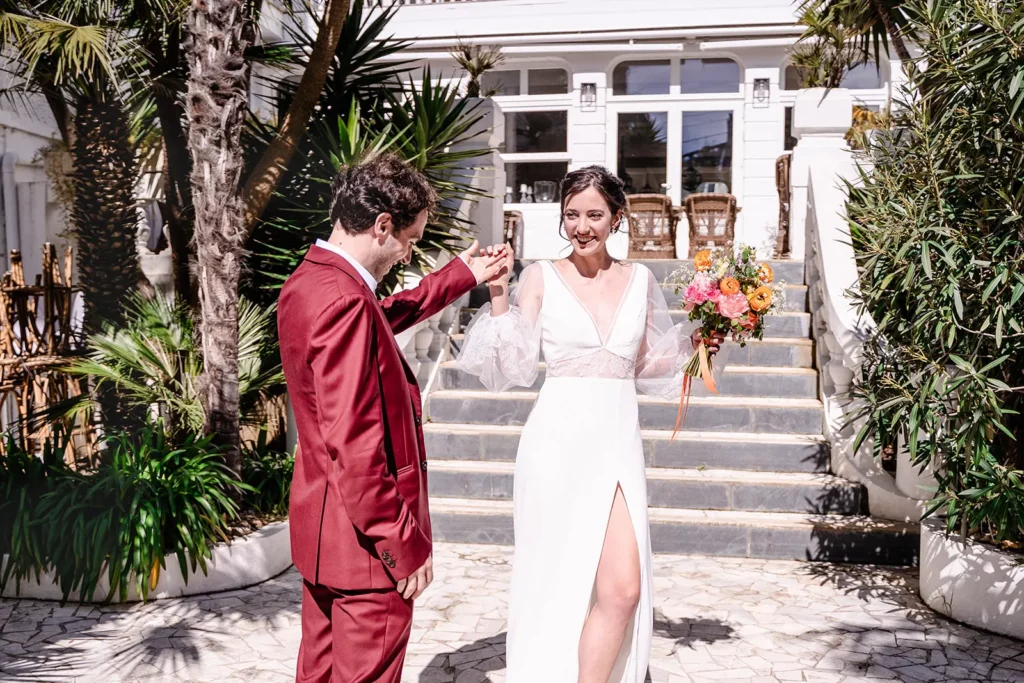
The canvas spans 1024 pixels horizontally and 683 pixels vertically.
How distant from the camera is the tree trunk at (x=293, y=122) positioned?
6.36 meters

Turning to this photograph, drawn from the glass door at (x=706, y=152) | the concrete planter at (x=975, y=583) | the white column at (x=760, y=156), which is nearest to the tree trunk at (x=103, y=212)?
the concrete planter at (x=975, y=583)

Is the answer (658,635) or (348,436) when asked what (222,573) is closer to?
(658,635)

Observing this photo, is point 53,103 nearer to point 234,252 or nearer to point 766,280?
point 234,252

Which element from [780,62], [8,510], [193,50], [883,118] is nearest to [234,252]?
[193,50]

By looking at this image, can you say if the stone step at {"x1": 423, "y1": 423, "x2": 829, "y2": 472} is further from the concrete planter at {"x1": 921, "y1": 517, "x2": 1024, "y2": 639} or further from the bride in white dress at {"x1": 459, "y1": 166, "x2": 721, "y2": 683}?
the bride in white dress at {"x1": 459, "y1": 166, "x2": 721, "y2": 683}

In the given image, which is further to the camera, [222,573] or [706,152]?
[706,152]

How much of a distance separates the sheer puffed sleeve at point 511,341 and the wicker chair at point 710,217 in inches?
313

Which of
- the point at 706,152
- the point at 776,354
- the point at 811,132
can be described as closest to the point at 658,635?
the point at 776,354

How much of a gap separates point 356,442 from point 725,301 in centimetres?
180

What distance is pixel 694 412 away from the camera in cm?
679

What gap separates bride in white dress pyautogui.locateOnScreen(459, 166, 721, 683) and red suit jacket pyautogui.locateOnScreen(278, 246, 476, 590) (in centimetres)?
80

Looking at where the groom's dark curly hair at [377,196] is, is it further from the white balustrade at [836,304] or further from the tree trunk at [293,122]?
the tree trunk at [293,122]

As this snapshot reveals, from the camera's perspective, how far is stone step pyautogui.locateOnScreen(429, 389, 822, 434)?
22.0 feet

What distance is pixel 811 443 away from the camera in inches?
252
